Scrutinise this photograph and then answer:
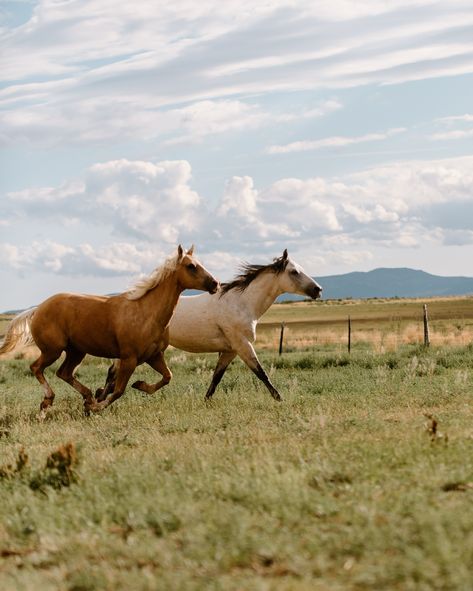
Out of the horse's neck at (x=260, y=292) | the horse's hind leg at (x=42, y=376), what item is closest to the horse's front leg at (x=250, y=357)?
the horse's neck at (x=260, y=292)

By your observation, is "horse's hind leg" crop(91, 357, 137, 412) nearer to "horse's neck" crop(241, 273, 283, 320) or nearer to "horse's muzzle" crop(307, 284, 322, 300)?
"horse's neck" crop(241, 273, 283, 320)

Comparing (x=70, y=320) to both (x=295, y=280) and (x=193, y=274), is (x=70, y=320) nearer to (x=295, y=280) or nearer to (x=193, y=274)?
(x=193, y=274)

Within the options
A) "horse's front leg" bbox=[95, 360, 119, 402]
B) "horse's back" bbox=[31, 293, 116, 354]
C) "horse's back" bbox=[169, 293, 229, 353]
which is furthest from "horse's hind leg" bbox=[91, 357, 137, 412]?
"horse's back" bbox=[169, 293, 229, 353]

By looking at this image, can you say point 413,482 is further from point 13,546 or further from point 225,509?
point 13,546

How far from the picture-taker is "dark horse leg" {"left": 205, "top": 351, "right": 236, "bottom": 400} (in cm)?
1537

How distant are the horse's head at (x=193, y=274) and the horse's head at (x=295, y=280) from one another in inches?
99.8

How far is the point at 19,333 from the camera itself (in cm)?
1537

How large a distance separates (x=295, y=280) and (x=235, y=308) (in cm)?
117

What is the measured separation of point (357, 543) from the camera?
540 cm

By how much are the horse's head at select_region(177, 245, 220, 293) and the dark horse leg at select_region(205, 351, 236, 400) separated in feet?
7.38

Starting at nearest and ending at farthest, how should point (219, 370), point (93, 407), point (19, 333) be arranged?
point (93, 407)
point (19, 333)
point (219, 370)

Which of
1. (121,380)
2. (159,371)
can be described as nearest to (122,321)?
(121,380)

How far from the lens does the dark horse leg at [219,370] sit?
50.4ft

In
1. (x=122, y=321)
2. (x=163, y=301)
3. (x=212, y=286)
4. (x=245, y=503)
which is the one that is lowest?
(x=245, y=503)
